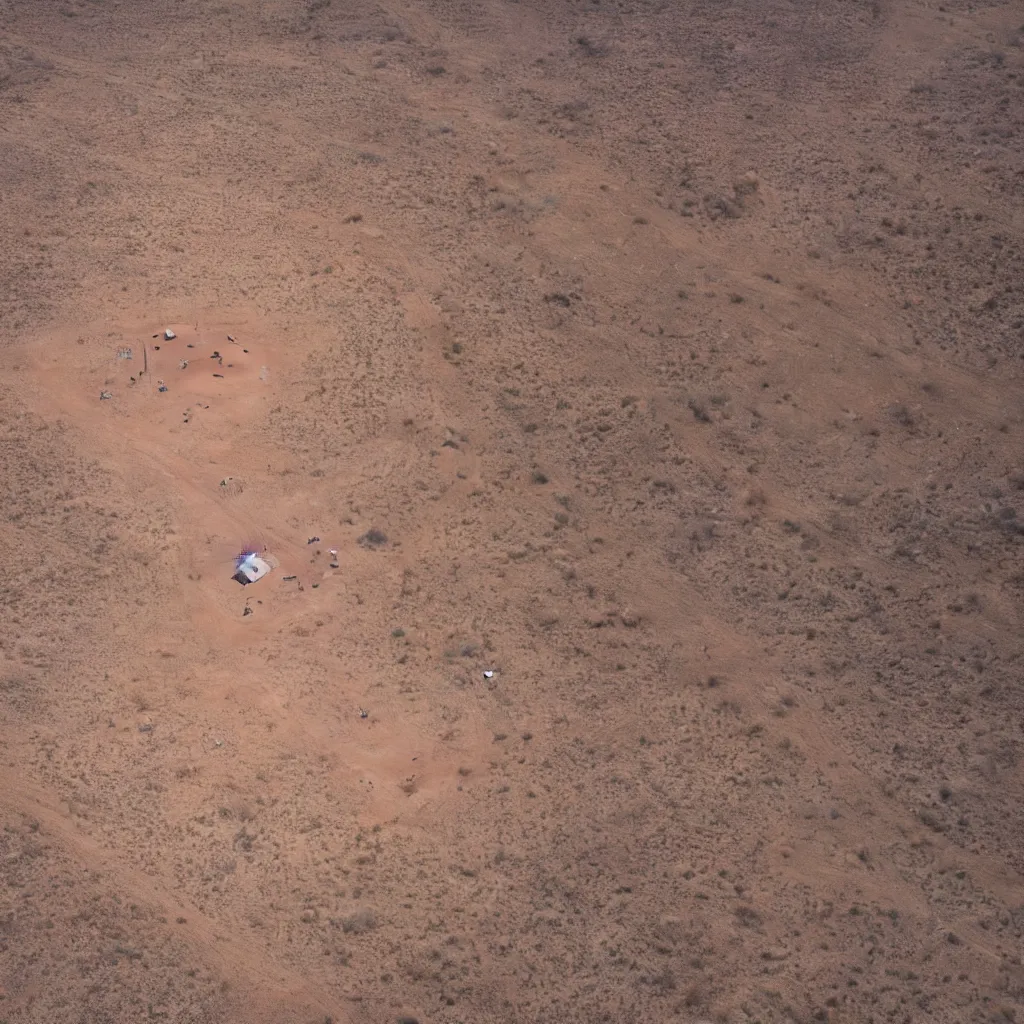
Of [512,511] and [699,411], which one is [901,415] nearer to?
[699,411]

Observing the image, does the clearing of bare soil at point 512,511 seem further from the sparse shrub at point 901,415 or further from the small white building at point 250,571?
the small white building at point 250,571

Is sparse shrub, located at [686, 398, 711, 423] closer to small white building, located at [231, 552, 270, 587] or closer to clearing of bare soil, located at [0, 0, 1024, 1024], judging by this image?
clearing of bare soil, located at [0, 0, 1024, 1024]

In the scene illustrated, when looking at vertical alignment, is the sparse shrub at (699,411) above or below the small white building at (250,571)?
above

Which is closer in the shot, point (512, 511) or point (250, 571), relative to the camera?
point (250, 571)

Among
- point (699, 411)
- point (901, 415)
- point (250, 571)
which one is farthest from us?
point (901, 415)

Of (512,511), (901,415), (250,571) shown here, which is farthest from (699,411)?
(250,571)

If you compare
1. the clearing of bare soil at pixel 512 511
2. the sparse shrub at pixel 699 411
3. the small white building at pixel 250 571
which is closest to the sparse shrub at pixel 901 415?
the clearing of bare soil at pixel 512 511

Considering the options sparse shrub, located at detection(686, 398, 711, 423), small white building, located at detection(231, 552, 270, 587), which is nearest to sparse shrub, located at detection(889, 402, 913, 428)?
sparse shrub, located at detection(686, 398, 711, 423)
